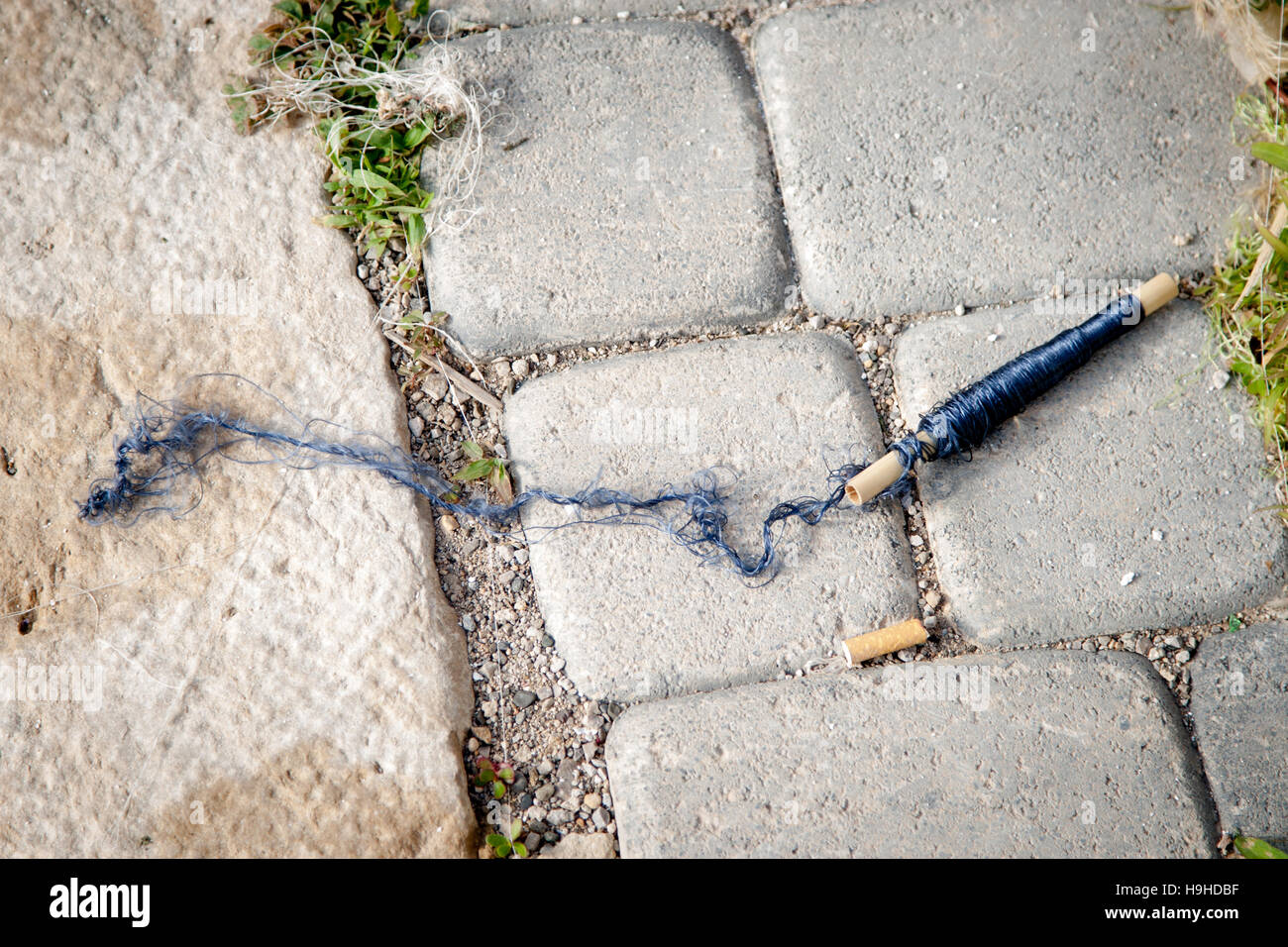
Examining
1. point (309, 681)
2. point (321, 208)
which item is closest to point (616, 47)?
point (321, 208)

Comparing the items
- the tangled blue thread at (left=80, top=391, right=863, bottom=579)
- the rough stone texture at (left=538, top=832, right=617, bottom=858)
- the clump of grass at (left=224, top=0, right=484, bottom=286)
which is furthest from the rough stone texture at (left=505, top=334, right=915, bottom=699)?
the clump of grass at (left=224, top=0, right=484, bottom=286)

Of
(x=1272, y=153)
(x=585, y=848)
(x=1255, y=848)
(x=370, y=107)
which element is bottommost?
(x=1255, y=848)

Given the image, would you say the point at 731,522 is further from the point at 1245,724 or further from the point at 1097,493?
the point at 1245,724

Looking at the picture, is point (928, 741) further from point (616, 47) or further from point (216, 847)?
point (616, 47)

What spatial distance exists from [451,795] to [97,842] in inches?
26.0

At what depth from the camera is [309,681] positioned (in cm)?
181

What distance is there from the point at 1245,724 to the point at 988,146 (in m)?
1.35

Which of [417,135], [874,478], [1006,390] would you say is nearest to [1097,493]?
[1006,390]

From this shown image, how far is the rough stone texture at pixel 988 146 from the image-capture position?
6.77 ft

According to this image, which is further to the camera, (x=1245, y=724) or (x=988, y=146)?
(x=988, y=146)

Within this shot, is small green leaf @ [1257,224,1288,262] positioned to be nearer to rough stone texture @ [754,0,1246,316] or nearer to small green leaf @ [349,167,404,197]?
rough stone texture @ [754,0,1246,316]

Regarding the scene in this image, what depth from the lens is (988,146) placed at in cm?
214

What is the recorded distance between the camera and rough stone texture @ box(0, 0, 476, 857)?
175 cm

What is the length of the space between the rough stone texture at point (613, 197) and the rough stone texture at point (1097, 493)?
47 centimetres
